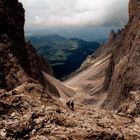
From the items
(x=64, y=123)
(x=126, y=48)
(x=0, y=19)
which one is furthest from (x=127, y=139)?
(x=126, y=48)

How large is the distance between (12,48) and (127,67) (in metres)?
53.7

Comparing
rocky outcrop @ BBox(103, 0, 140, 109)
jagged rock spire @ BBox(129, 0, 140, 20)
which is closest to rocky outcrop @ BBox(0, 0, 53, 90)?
rocky outcrop @ BBox(103, 0, 140, 109)

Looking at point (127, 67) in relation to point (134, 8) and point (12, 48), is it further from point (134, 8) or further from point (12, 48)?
point (12, 48)

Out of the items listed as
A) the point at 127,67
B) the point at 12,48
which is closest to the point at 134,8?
the point at 127,67

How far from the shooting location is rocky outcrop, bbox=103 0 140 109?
291ft

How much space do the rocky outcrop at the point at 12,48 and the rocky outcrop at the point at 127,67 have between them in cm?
2317

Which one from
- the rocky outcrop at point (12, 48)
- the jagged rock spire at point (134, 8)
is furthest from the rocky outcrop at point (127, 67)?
the rocky outcrop at point (12, 48)

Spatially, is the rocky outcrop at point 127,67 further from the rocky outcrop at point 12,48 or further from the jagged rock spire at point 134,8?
the rocky outcrop at point 12,48

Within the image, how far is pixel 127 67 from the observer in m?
99.4

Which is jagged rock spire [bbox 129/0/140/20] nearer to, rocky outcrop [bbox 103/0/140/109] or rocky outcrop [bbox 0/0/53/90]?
rocky outcrop [bbox 103/0/140/109]

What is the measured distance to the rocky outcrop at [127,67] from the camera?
8875 centimetres

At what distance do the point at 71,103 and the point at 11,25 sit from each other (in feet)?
95.7

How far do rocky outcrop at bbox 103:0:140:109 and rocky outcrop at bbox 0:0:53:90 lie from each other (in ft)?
76.0

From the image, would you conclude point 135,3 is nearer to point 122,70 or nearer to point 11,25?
point 122,70
